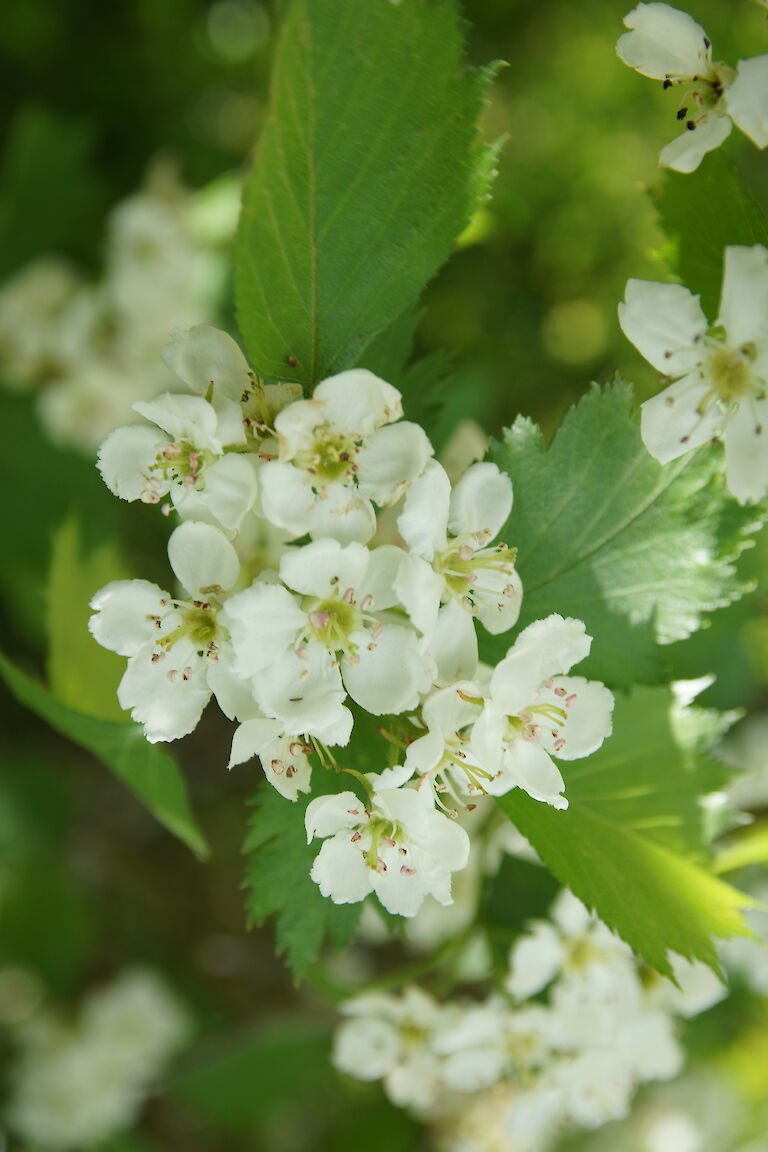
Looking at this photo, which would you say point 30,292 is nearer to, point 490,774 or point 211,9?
point 211,9

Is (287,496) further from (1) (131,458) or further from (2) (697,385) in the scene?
(2) (697,385)

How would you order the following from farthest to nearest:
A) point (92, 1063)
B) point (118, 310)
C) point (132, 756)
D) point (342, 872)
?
point (92, 1063)
point (118, 310)
point (132, 756)
point (342, 872)

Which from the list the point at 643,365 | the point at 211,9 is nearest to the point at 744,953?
the point at 643,365

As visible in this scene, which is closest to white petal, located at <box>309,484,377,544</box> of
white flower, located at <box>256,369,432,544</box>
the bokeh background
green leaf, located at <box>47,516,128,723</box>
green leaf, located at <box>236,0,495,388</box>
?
white flower, located at <box>256,369,432,544</box>

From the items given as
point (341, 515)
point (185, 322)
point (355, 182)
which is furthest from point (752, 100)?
point (185, 322)

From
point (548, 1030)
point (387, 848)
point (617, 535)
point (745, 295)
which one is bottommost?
point (548, 1030)

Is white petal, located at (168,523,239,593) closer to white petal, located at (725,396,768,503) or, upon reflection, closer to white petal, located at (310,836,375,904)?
white petal, located at (310,836,375,904)
